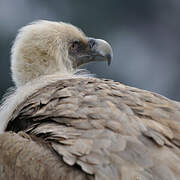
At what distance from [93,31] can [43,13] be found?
2.48 feet

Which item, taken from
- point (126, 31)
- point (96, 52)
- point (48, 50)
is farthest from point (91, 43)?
point (126, 31)

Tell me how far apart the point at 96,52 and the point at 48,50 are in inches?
20.2

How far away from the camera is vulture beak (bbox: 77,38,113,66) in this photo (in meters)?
3.63

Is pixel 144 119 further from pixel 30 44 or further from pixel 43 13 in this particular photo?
pixel 43 13

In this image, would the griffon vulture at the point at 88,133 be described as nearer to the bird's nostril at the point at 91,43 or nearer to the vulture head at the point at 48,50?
the vulture head at the point at 48,50

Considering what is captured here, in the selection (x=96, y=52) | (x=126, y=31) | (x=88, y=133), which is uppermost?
(x=88, y=133)

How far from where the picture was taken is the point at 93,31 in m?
6.81

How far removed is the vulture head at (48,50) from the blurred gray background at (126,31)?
268cm

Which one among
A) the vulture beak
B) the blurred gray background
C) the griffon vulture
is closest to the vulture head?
the vulture beak

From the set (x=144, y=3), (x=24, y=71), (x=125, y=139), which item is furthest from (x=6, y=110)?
(x=144, y=3)

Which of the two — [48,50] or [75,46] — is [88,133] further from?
[75,46]

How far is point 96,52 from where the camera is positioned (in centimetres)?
369

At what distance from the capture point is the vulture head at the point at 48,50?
3250 mm

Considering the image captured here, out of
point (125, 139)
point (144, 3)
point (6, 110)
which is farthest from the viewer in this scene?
point (144, 3)
